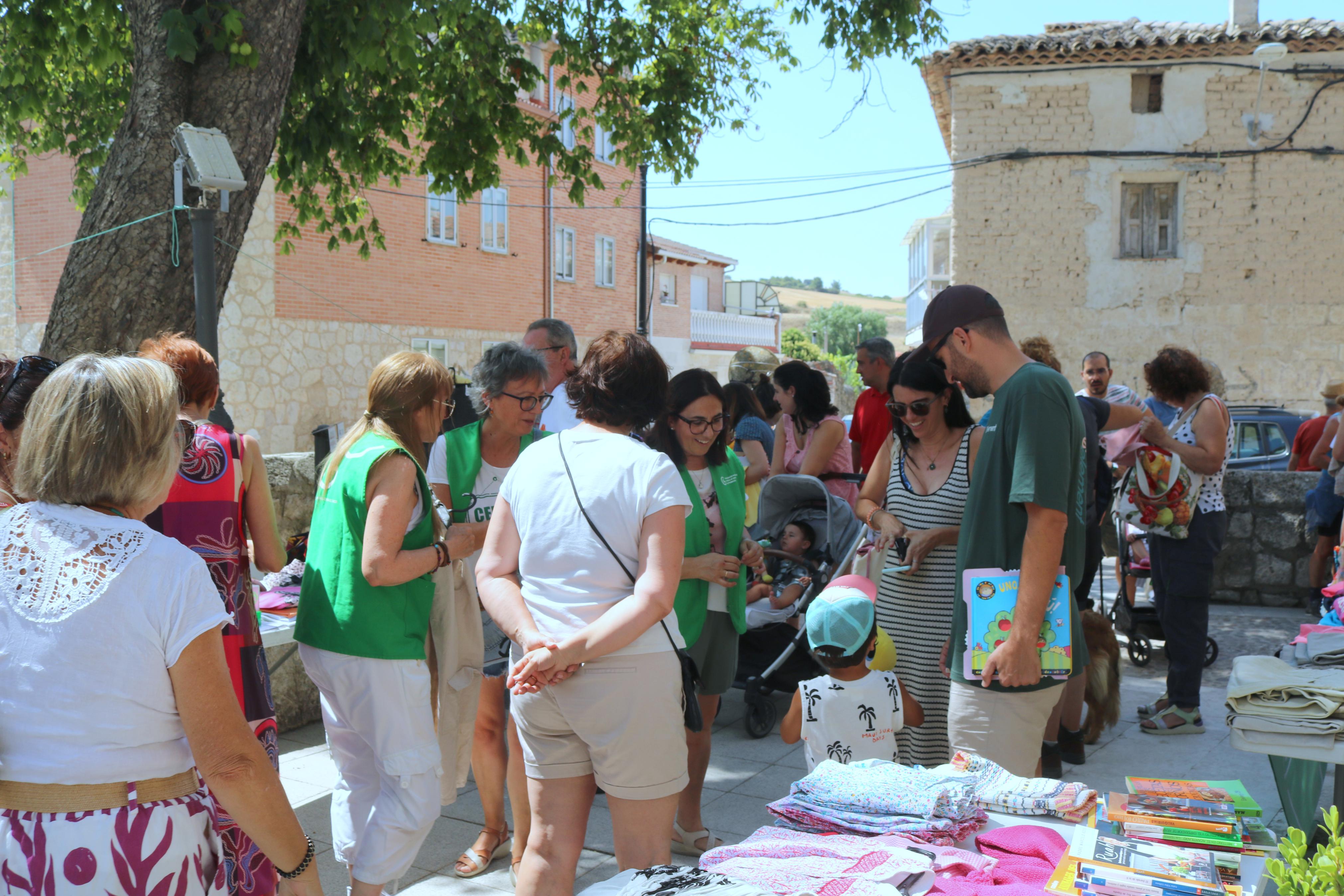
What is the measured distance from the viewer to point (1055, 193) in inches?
654

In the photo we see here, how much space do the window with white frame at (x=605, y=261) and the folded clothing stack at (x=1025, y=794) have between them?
2634 cm

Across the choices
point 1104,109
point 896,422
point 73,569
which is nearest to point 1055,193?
point 1104,109

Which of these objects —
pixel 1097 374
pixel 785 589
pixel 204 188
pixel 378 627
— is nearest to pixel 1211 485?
pixel 1097 374

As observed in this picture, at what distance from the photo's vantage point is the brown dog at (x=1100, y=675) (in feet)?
16.6

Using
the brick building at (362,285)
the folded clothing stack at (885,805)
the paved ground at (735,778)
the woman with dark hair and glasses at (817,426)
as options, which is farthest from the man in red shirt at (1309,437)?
the folded clothing stack at (885,805)

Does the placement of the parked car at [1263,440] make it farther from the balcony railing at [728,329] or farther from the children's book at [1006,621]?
the balcony railing at [728,329]

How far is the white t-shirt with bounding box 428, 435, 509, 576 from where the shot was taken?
3.88 meters

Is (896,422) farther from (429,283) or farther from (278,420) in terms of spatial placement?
(429,283)

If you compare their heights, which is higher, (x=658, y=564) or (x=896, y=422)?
(x=896, y=422)

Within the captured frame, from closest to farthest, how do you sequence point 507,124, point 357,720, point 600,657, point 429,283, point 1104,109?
1. point 600,657
2. point 357,720
3. point 507,124
4. point 1104,109
5. point 429,283

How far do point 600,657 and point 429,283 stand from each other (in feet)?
65.6

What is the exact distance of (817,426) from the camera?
233 inches

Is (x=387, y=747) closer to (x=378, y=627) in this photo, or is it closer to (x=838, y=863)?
(x=378, y=627)

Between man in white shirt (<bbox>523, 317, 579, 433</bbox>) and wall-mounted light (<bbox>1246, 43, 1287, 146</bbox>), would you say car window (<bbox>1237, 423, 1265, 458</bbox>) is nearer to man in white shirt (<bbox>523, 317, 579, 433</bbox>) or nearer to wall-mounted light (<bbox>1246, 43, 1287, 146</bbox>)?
wall-mounted light (<bbox>1246, 43, 1287, 146</bbox>)
